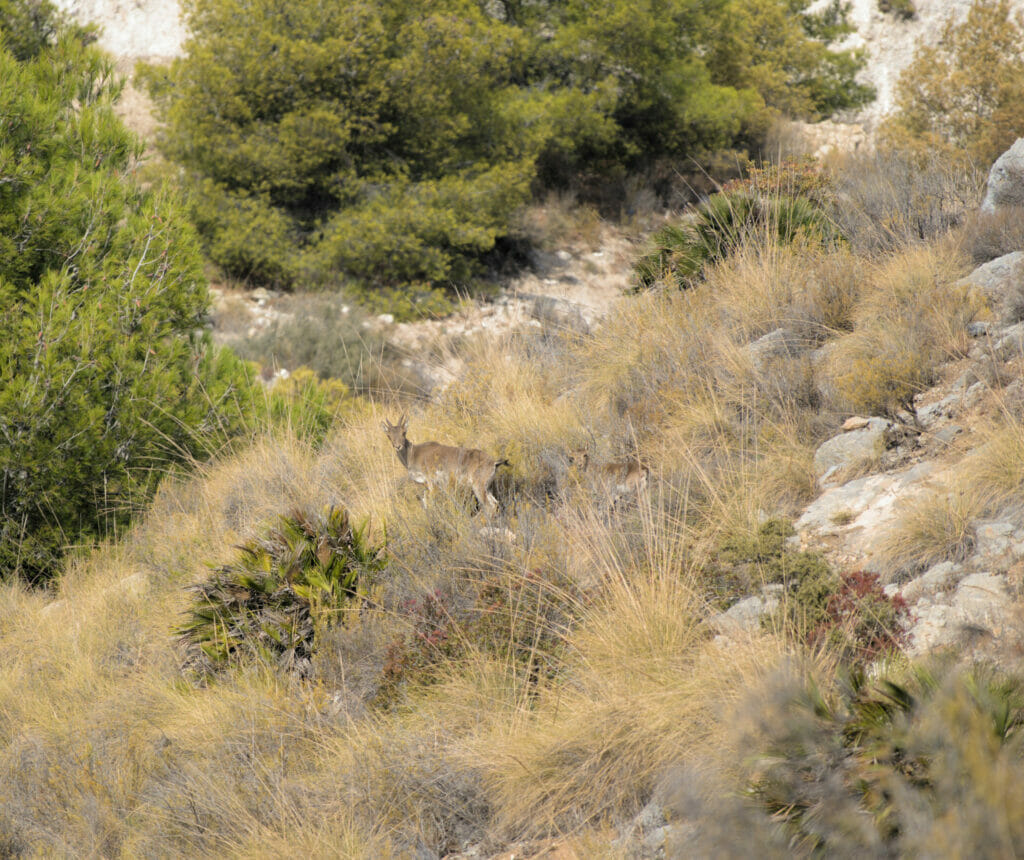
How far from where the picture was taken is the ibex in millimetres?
5488

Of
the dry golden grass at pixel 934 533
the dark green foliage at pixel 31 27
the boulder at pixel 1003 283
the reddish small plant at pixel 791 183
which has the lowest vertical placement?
the dry golden grass at pixel 934 533

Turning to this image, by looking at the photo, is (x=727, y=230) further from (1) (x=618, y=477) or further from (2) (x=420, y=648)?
(2) (x=420, y=648)

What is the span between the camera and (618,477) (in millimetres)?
5215

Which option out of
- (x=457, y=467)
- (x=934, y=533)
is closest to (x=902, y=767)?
(x=934, y=533)

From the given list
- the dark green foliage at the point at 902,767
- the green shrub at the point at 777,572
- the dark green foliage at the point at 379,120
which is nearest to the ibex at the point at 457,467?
the green shrub at the point at 777,572

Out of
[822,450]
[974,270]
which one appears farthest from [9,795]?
[974,270]

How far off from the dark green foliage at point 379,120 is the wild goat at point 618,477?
13.0 m

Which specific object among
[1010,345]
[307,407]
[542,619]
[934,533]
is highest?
[1010,345]

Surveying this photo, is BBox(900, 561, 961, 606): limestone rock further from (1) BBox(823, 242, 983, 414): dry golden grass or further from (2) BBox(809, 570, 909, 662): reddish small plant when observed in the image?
(1) BBox(823, 242, 983, 414): dry golden grass

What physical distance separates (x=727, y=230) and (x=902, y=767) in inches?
283

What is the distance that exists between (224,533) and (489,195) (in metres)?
13.5

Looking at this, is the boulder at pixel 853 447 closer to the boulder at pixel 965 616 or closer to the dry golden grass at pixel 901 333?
the dry golden grass at pixel 901 333

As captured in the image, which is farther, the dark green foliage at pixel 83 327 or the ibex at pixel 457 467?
the dark green foliage at pixel 83 327

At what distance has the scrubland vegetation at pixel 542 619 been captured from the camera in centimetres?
272
